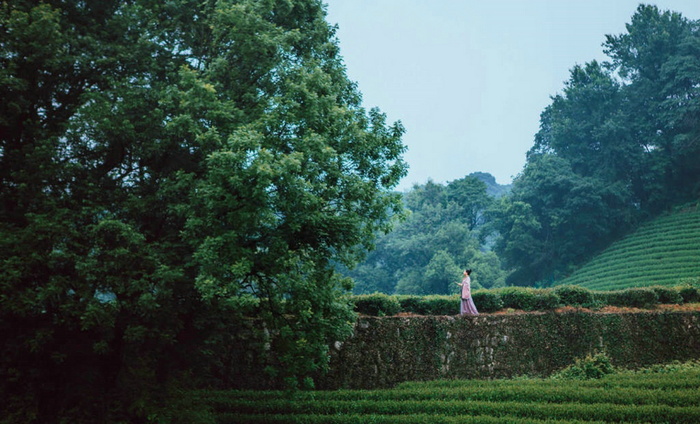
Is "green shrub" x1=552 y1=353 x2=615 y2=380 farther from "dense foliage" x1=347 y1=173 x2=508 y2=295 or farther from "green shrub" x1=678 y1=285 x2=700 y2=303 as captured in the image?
"dense foliage" x1=347 y1=173 x2=508 y2=295

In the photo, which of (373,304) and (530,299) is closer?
(373,304)

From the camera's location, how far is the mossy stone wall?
Result: 15141mm

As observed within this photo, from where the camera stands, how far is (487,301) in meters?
19.7

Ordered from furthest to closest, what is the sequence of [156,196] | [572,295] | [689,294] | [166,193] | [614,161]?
1. [614,161]
2. [689,294]
3. [572,295]
4. [156,196]
5. [166,193]

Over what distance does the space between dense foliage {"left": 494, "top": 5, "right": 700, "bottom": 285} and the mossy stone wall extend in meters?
33.7

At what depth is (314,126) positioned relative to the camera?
1078cm

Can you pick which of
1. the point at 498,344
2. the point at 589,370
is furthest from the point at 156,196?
the point at 589,370

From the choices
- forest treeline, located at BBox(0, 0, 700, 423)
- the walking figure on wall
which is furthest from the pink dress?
forest treeline, located at BBox(0, 0, 700, 423)

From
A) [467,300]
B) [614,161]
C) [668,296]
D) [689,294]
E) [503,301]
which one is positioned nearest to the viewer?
[467,300]

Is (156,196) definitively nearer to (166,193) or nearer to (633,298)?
(166,193)

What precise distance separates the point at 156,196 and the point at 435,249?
4962 centimetres

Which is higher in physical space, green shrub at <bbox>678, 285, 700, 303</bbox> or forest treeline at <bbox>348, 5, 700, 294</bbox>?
forest treeline at <bbox>348, 5, 700, 294</bbox>

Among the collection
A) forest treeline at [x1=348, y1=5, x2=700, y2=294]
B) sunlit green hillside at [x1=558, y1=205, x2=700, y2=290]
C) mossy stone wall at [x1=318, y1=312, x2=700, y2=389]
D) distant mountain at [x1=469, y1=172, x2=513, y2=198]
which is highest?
distant mountain at [x1=469, y1=172, x2=513, y2=198]

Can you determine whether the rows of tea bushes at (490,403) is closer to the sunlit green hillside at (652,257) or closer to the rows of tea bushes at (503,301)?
the rows of tea bushes at (503,301)
